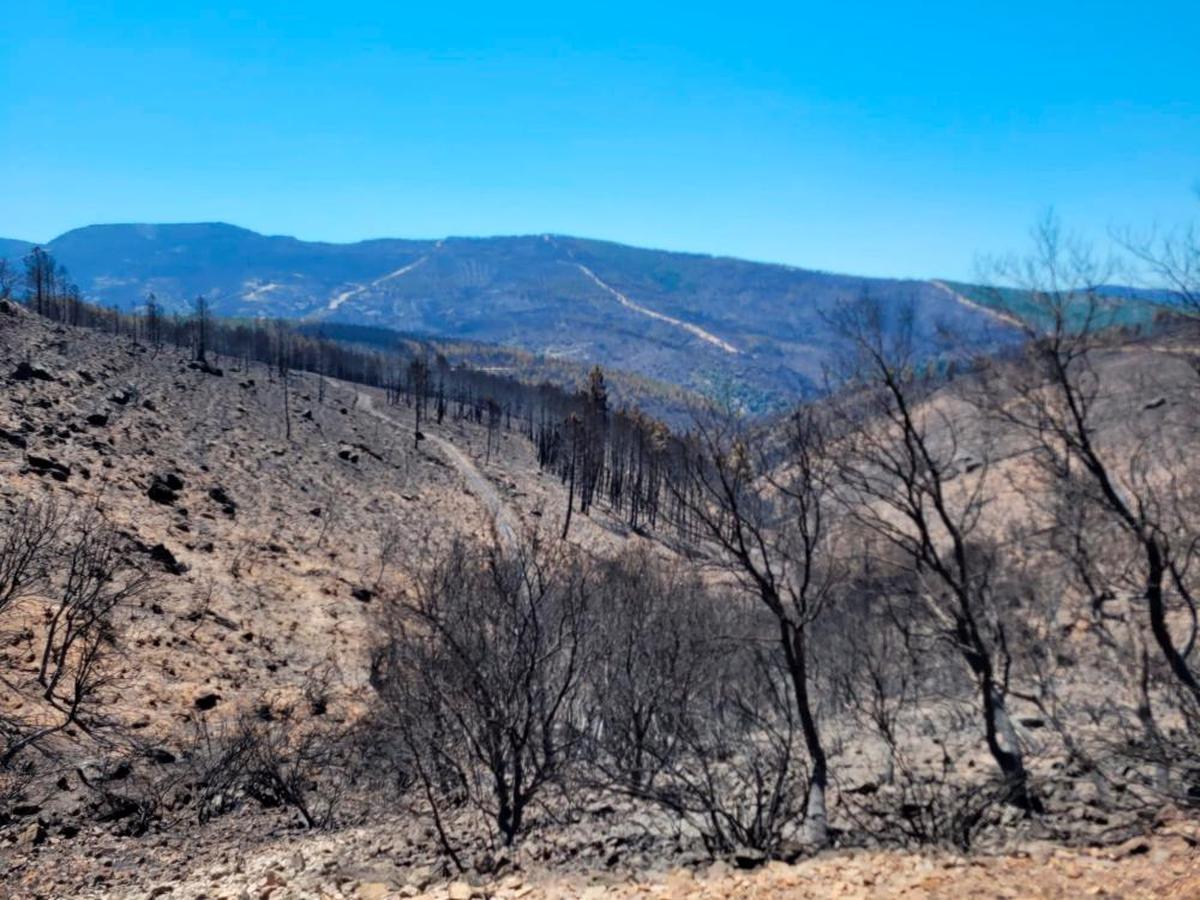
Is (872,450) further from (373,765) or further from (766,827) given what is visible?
(373,765)

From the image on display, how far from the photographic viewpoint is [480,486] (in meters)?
65.6

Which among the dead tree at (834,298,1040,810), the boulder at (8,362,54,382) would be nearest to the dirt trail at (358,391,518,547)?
the boulder at (8,362,54,382)

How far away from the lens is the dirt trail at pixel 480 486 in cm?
5331

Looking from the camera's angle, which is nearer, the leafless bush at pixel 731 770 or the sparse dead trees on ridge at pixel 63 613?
the leafless bush at pixel 731 770

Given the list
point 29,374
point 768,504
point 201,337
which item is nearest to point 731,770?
point 768,504

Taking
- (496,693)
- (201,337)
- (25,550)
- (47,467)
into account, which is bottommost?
(25,550)

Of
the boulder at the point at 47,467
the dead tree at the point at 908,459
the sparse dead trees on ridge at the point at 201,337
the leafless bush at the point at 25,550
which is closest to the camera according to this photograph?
the dead tree at the point at 908,459

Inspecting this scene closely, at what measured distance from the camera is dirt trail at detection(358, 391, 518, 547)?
53312 mm

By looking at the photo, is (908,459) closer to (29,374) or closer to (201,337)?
(29,374)

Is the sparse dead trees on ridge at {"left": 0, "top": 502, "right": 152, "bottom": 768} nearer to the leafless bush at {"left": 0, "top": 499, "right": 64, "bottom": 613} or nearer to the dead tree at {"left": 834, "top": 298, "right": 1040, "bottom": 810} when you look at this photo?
the leafless bush at {"left": 0, "top": 499, "right": 64, "bottom": 613}

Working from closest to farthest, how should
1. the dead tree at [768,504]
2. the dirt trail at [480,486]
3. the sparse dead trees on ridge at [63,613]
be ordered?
the dead tree at [768,504] → the sparse dead trees on ridge at [63,613] → the dirt trail at [480,486]

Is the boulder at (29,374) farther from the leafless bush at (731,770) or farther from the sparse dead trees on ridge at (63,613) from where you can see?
the leafless bush at (731,770)

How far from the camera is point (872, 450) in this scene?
11.1m

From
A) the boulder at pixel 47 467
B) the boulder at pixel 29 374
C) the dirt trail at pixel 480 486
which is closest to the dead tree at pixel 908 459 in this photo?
the boulder at pixel 47 467
